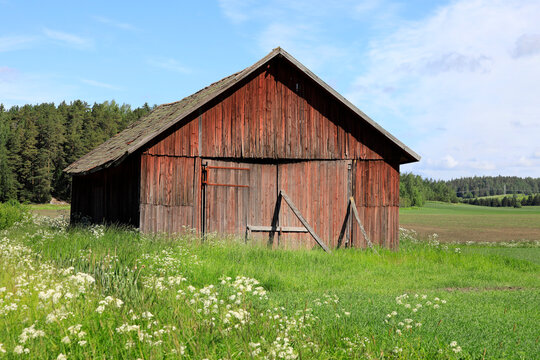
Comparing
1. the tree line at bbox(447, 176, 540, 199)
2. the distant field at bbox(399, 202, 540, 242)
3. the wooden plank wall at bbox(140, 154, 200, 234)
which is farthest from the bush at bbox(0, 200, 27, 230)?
the tree line at bbox(447, 176, 540, 199)

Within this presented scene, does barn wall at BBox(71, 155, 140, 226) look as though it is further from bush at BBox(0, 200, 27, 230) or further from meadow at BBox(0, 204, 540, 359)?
bush at BBox(0, 200, 27, 230)

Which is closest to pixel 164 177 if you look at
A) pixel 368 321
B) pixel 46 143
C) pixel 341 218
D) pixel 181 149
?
pixel 181 149

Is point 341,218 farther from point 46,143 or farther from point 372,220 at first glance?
point 46,143

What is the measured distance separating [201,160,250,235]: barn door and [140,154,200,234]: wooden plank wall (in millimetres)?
310

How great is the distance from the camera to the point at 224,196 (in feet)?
55.3

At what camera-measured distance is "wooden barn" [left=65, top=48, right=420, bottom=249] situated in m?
16.2

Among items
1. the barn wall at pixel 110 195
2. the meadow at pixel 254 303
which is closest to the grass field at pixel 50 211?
the barn wall at pixel 110 195

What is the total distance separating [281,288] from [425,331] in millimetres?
4437

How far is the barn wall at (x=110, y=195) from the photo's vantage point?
55.5 ft

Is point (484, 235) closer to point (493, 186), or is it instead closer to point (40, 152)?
point (40, 152)

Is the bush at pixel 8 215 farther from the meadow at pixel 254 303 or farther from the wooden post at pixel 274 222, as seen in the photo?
the wooden post at pixel 274 222

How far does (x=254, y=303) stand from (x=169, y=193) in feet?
27.7

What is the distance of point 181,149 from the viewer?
16.2m

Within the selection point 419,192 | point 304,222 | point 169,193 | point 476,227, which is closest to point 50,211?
point 476,227
